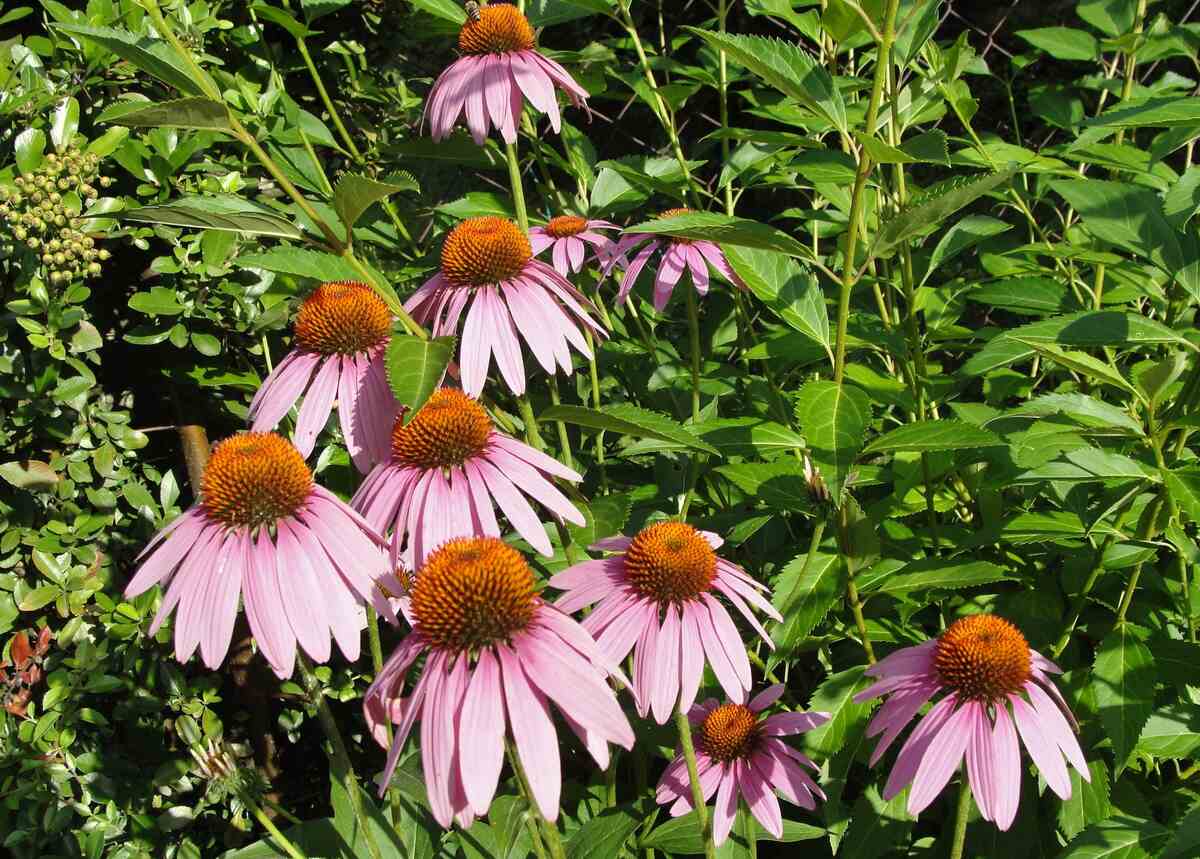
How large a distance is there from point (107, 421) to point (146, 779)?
2.23 ft

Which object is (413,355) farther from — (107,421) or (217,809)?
(217,809)

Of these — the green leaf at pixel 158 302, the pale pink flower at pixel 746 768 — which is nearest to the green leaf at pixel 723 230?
the pale pink flower at pixel 746 768

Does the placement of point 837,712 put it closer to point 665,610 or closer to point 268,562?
point 665,610

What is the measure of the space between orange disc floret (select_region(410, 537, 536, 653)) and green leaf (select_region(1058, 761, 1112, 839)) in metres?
0.85

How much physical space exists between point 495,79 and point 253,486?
2.76 feet

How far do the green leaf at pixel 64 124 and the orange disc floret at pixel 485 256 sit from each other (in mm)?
836

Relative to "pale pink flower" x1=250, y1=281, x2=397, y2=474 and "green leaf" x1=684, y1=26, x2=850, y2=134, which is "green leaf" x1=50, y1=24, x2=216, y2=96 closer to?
"pale pink flower" x1=250, y1=281, x2=397, y2=474

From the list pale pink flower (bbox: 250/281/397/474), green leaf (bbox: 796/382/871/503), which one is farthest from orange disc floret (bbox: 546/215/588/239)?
green leaf (bbox: 796/382/871/503)

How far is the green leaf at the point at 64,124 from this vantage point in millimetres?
1752

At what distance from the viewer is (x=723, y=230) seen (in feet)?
3.84

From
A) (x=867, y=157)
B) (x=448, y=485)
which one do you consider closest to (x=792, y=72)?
(x=867, y=157)

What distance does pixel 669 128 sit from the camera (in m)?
2.15

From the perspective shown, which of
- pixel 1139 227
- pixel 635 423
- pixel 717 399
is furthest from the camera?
pixel 717 399

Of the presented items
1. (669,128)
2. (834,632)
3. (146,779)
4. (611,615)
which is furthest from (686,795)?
(669,128)
